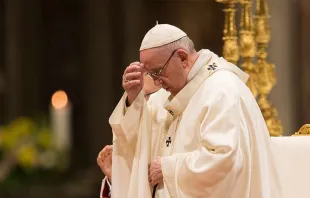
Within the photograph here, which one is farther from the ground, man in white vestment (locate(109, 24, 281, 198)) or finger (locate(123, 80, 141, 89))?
finger (locate(123, 80, 141, 89))

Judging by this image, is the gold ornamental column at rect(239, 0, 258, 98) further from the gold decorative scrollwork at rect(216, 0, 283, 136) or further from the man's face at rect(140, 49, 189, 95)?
the man's face at rect(140, 49, 189, 95)

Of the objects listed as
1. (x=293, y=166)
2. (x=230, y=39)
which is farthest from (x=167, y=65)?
(x=230, y=39)

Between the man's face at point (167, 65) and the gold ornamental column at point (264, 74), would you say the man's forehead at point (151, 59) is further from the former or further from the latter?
the gold ornamental column at point (264, 74)

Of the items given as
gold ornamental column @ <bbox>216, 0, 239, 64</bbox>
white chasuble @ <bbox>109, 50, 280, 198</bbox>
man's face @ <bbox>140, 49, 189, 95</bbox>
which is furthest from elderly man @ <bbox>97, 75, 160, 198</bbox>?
gold ornamental column @ <bbox>216, 0, 239, 64</bbox>

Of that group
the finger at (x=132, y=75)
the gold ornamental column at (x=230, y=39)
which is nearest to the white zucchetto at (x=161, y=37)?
the finger at (x=132, y=75)

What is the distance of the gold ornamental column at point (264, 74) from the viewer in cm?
598

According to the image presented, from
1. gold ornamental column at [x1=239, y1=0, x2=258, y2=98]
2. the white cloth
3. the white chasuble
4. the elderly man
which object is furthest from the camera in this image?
gold ornamental column at [x1=239, y1=0, x2=258, y2=98]

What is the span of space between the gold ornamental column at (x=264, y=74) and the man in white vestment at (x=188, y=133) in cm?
183

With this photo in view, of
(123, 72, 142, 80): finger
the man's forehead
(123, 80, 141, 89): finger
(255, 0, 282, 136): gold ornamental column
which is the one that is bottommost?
(255, 0, 282, 136): gold ornamental column

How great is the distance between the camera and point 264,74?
609cm

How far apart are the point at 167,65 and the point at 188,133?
305 mm

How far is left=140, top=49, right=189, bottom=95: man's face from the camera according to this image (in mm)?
3926

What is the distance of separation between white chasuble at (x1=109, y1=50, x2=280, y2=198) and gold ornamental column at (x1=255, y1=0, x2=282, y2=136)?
1856mm

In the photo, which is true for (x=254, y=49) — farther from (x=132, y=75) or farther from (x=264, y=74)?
(x=132, y=75)
